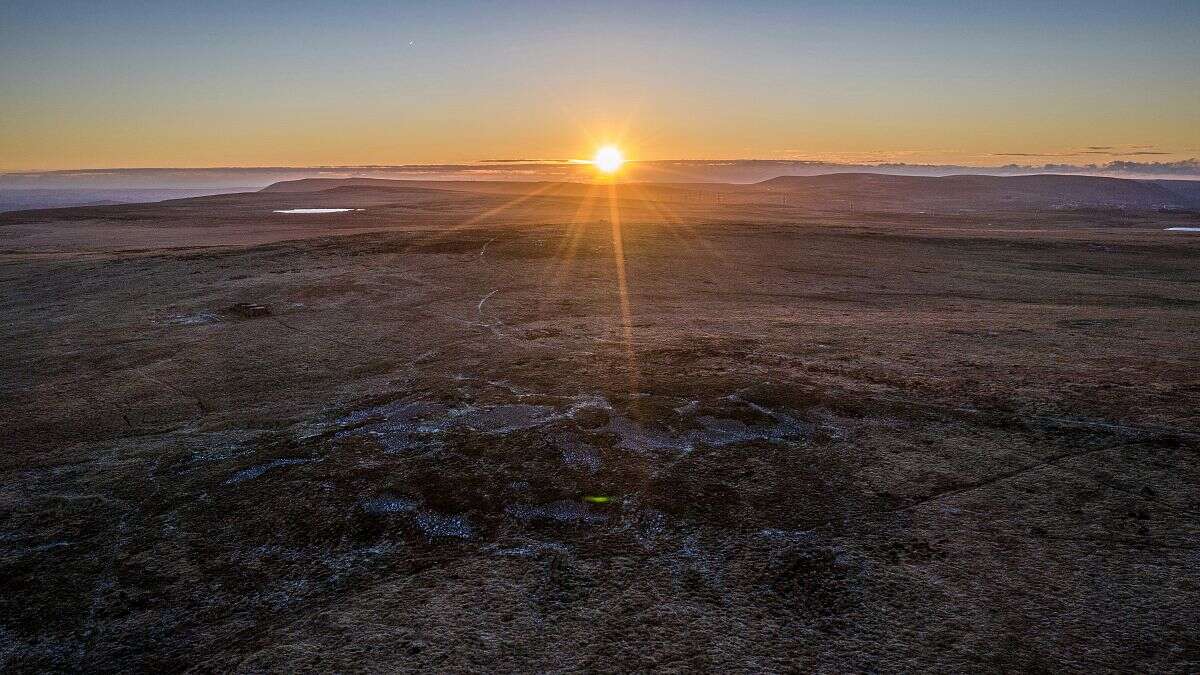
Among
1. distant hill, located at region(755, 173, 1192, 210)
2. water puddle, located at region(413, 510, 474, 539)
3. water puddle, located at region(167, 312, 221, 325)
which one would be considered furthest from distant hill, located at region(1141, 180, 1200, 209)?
water puddle, located at region(413, 510, 474, 539)

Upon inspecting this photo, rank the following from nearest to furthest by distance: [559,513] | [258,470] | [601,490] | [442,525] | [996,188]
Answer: [442,525] < [559,513] < [601,490] < [258,470] < [996,188]

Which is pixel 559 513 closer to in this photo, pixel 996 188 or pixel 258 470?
pixel 258 470

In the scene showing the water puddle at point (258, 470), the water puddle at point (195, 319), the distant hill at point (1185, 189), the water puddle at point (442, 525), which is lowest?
the water puddle at point (442, 525)

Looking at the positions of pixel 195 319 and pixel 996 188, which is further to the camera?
pixel 996 188

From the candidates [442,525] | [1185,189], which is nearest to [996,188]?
[1185,189]

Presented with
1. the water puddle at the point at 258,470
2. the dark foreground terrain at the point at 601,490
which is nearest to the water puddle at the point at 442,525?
the dark foreground terrain at the point at 601,490

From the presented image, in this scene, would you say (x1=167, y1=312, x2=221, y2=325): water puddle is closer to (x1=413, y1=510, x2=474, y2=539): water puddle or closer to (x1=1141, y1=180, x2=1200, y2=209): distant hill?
(x1=413, y1=510, x2=474, y2=539): water puddle

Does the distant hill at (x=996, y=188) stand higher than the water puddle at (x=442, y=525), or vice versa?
the distant hill at (x=996, y=188)

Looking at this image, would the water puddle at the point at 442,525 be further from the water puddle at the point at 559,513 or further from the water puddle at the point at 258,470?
the water puddle at the point at 258,470

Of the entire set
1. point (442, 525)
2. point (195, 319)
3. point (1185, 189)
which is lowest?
point (442, 525)
